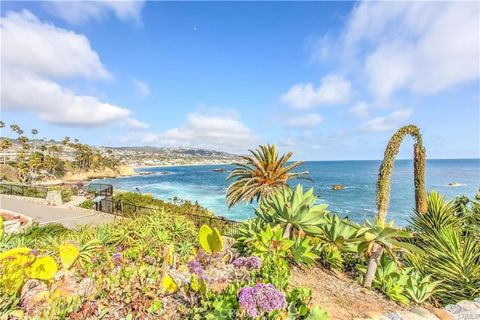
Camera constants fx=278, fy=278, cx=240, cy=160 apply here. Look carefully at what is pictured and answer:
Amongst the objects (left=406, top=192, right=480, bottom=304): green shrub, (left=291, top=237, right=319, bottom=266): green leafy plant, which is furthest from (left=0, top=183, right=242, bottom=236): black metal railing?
(left=406, top=192, right=480, bottom=304): green shrub

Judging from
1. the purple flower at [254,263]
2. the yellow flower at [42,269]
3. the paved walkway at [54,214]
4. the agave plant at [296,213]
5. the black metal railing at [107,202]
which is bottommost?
the paved walkway at [54,214]

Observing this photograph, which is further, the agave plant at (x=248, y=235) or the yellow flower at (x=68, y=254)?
the agave plant at (x=248, y=235)

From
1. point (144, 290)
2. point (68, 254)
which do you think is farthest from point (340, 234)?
point (68, 254)

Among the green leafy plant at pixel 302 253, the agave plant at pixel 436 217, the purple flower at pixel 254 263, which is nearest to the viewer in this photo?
the purple flower at pixel 254 263

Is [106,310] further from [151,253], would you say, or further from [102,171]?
[102,171]

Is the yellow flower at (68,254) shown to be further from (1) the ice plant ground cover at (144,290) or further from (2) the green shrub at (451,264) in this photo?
(2) the green shrub at (451,264)

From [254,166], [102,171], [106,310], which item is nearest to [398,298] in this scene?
[106,310]

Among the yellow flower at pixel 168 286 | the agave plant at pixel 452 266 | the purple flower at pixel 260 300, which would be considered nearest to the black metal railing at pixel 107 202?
the agave plant at pixel 452 266

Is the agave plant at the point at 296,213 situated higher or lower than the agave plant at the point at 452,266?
higher

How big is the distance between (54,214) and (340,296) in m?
20.7

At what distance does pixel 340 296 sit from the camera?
4.29m

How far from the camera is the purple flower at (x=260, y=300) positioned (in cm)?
244

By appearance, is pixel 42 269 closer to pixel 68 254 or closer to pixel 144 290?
pixel 68 254

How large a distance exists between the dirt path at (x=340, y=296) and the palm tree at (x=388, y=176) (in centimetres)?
36
